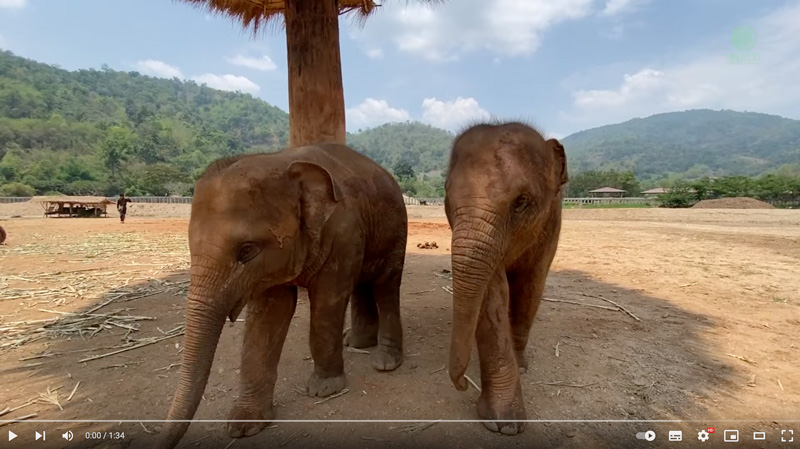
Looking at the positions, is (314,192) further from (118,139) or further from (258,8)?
(118,139)

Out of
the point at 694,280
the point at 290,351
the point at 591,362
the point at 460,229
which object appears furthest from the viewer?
the point at 694,280

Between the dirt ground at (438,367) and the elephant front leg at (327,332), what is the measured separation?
12 centimetres

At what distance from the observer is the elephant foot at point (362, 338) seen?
404cm

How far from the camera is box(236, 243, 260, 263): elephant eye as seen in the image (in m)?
2.33

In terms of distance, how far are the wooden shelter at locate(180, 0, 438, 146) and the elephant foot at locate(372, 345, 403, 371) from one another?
9.30ft

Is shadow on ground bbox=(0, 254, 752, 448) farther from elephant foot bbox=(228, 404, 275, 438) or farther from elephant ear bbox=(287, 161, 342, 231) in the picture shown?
elephant ear bbox=(287, 161, 342, 231)

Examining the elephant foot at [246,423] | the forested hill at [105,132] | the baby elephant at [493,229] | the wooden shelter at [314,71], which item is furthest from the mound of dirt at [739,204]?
the elephant foot at [246,423]

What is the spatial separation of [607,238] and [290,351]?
12665 millimetres

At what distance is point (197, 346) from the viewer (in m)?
2.25

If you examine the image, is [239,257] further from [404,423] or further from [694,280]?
[694,280]

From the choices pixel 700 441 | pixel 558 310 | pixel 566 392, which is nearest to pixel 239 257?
pixel 566 392

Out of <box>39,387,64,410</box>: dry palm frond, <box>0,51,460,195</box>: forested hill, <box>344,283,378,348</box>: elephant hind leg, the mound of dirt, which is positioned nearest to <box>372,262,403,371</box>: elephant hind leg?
<box>344,283,378,348</box>: elephant hind leg

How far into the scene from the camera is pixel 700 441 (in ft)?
8.32

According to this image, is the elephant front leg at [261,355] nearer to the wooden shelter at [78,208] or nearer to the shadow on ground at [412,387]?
the shadow on ground at [412,387]
